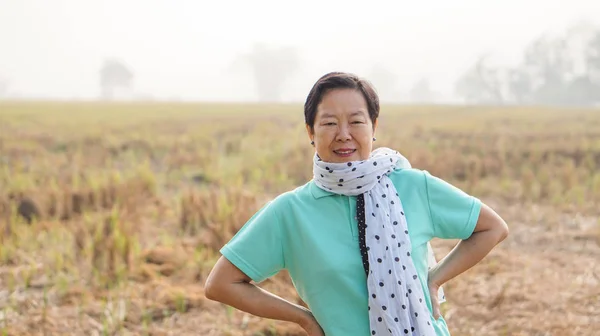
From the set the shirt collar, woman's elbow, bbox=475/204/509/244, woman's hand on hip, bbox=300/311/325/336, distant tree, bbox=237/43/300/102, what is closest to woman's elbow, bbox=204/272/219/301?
woman's hand on hip, bbox=300/311/325/336

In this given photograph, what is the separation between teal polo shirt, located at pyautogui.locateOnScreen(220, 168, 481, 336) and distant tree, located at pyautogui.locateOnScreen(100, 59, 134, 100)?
100 m

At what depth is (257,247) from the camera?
1.91 meters

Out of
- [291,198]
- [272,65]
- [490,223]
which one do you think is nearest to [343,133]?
[291,198]

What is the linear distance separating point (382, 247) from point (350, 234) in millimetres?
106

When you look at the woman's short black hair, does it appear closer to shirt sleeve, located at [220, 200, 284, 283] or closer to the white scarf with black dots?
the white scarf with black dots

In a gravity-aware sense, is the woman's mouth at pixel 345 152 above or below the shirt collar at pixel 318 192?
above

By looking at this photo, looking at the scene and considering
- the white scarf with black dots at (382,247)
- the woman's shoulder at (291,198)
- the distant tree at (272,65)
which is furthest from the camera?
the distant tree at (272,65)

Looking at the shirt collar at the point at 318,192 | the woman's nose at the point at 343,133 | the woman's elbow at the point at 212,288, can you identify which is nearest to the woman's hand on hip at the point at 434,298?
the shirt collar at the point at 318,192

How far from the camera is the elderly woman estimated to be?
6.05 feet

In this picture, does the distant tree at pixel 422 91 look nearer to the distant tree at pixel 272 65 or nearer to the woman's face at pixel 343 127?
the distant tree at pixel 272 65

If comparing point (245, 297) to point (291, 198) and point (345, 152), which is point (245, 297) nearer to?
point (291, 198)

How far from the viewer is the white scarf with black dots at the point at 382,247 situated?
71.6 inches

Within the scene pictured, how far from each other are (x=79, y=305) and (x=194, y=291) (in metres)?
Answer: 0.77

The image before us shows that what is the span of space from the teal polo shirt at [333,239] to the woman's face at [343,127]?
12 centimetres
